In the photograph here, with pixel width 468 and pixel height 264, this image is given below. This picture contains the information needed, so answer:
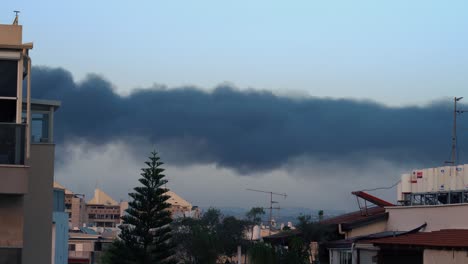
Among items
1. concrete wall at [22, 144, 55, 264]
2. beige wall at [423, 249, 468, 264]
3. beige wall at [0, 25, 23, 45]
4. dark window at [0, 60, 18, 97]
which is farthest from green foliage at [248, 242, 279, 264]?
dark window at [0, 60, 18, 97]

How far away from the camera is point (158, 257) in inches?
1570

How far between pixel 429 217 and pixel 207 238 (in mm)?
18296

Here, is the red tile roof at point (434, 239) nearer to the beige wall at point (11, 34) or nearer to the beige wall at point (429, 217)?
the beige wall at point (429, 217)

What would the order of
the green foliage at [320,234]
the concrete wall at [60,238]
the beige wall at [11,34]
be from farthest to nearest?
the green foliage at [320,234], the concrete wall at [60,238], the beige wall at [11,34]

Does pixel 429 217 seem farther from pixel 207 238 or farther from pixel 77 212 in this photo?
pixel 77 212

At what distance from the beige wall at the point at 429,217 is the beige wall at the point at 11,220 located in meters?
15.5

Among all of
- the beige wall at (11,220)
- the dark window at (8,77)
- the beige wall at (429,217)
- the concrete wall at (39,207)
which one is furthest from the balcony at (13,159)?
the beige wall at (429,217)

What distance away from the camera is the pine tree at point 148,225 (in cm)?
3972

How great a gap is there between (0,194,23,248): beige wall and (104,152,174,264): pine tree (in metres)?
23.2

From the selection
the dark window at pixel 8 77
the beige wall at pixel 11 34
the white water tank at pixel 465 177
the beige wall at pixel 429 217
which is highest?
the beige wall at pixel 11 34

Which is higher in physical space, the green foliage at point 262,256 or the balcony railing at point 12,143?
the balcony railing at point 12,143

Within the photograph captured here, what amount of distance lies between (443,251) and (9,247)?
12.8 meters

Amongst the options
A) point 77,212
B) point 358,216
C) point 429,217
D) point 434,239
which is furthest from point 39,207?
point 77,212

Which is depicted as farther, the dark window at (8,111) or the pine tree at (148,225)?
the pine tree at (148,225)
